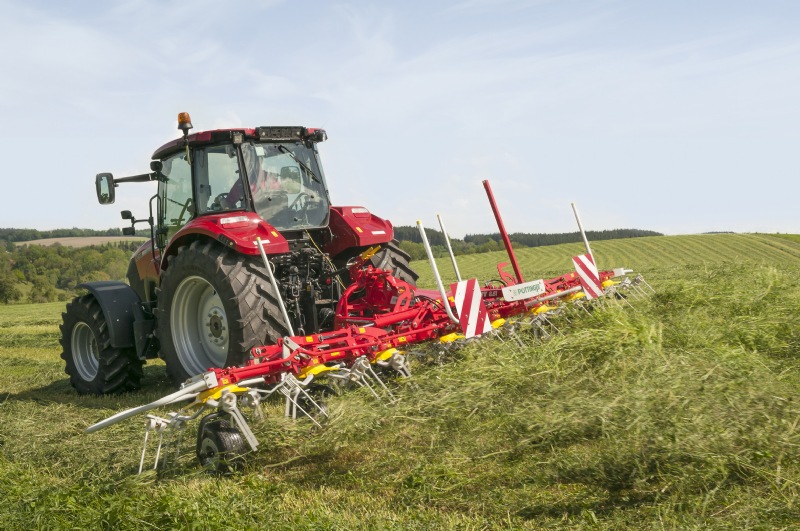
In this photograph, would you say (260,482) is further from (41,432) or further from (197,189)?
(197,189)

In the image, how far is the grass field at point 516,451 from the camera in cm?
304

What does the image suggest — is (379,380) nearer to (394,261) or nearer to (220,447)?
(220,447)

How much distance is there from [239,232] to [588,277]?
2.90 meters

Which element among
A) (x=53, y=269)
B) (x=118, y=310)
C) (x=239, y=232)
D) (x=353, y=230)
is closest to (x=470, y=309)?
(x=353, y=230)

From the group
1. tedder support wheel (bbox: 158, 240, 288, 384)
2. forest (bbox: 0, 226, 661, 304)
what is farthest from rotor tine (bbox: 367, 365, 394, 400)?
forest (bbox: 0, 226, 661, 304)

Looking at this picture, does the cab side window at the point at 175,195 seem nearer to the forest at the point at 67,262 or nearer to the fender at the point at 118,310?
the fender at the point at 118,310

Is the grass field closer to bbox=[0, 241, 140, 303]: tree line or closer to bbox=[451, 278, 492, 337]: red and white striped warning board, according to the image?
bbox=[451, 278, 492, 337]: red and white striped warning board

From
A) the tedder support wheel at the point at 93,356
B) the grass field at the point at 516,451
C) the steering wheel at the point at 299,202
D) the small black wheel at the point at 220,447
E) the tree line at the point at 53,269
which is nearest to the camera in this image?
the grass field at the point at 516,451

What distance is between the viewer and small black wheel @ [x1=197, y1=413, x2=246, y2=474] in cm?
389

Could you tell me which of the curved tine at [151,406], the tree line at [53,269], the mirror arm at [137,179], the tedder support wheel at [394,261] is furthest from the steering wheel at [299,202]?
the tree line at [53,269]

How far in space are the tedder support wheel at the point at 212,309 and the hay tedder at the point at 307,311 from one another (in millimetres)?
13

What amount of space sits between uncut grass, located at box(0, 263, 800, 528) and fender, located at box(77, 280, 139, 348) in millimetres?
1681

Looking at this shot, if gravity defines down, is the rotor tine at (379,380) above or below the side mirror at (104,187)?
below

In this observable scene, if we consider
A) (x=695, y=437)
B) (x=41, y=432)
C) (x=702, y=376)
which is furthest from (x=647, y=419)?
(x=41, y=432)
